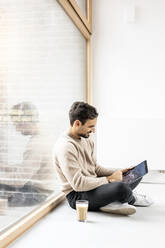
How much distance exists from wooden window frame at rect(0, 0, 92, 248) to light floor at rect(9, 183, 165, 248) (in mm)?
35

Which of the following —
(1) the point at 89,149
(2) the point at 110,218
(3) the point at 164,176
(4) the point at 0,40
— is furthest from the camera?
(3) the point at 164,176

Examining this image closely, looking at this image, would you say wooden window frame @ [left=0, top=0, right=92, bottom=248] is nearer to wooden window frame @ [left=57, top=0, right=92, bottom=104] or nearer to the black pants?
wooden window frame @ [left=57, top=0, right=92, bottom=104]

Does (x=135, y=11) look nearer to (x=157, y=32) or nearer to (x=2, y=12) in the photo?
(x=157, y=32)

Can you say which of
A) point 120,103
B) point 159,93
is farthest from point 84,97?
point 159,93

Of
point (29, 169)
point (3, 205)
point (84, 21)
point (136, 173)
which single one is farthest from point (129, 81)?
point (3, 205)

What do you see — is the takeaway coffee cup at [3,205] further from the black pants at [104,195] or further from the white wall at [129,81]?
the white wall at [129,81]

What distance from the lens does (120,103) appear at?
11.1ft

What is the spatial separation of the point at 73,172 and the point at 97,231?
1.33 ft

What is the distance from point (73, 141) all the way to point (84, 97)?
119 centimetres

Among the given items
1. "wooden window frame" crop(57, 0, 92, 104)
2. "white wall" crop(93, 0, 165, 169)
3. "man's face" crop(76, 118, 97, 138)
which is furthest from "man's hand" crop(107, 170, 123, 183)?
"wooden window frame" crop(57, 0, 92, 104)

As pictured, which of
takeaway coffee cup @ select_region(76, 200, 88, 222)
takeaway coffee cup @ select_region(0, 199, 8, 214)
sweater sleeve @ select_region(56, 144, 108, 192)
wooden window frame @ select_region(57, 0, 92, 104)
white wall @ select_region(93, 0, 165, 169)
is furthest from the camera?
white wall @ select_region(93, 0, 165, 169)

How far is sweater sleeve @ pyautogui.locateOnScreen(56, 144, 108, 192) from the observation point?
81.3 inches

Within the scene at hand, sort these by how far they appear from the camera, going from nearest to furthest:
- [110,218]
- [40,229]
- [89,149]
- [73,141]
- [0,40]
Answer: [0,40]
[40,229]
[110,218]
[73,141]
[89,149]

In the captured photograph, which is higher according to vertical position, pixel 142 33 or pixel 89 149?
pixel 142 33
